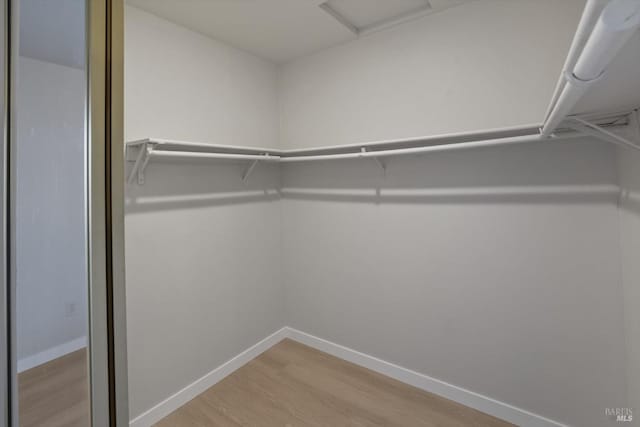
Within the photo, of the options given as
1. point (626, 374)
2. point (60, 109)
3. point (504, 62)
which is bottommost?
point (626, 374)

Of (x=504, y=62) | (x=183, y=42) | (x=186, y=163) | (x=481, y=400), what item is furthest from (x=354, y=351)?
(x=183, y=42)

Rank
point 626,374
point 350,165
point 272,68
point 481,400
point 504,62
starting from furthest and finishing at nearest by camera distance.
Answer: point 272,68
point 350,165
point 481,400
point 504,62
point 626,374

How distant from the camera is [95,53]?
566mm

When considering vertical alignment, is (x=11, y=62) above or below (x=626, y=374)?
above

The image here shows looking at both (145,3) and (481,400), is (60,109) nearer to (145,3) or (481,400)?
(145,3)

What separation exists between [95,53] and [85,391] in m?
0.66

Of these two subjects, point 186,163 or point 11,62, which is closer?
point 11,62

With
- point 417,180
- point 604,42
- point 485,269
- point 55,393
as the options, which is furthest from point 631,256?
point 55,393

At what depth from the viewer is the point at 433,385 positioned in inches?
78.4

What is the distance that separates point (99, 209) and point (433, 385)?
2.17 meters

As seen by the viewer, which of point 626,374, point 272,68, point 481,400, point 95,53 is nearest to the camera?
point 95,53

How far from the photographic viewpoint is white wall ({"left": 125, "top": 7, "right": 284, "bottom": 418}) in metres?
1.73

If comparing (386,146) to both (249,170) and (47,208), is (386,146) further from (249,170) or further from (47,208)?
(47,208)

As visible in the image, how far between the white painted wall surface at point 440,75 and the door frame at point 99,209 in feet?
5.70
